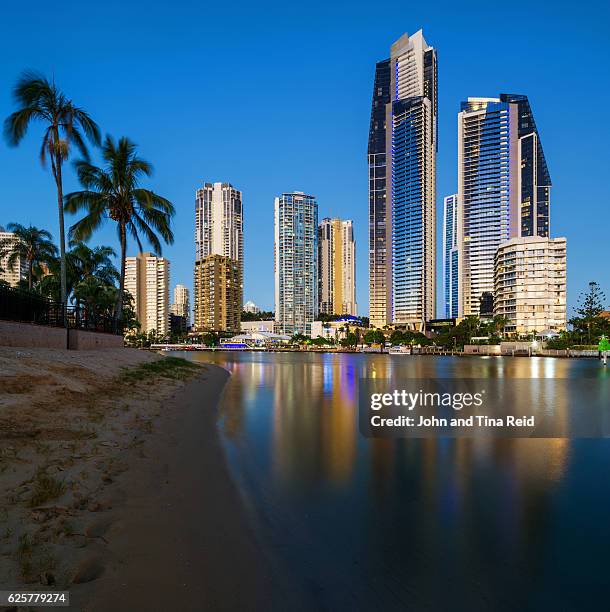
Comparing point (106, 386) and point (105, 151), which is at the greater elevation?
point (105, 151)

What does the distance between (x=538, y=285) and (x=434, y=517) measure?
560 feet

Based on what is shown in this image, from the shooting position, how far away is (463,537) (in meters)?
5.64

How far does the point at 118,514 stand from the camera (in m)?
5.71

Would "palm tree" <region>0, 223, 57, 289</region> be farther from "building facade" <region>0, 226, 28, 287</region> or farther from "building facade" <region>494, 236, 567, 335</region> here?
"building facade" <region>494, 236, 567, 335</region>

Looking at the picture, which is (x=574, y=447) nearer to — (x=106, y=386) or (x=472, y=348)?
(x=106, y=386)

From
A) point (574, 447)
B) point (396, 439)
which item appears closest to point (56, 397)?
point (396, 439)

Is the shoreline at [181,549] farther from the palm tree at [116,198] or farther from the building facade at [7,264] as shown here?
the building facade at [7,264]

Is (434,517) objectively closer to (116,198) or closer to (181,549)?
(181,549)

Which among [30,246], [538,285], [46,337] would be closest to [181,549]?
[46,337]

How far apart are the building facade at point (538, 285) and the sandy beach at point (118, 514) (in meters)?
165

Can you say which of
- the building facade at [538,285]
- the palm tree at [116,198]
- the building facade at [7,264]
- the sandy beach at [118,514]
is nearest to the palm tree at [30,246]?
the building facade at [7,264]

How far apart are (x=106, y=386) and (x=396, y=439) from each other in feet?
33.1

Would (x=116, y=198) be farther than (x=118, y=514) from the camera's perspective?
Yes

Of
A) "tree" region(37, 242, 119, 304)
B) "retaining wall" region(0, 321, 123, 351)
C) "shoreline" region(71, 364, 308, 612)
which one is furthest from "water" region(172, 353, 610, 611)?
"tree" region(37, 242, 119, 304)
